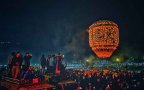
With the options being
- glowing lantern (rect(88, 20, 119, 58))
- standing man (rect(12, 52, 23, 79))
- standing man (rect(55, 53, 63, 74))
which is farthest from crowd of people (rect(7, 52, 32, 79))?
glowing lantern (rect(88, 20, 119, 58))

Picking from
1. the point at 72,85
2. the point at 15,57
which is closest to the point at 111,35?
the point at 72,85

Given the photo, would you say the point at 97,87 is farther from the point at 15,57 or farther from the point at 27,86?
the point at 15,57

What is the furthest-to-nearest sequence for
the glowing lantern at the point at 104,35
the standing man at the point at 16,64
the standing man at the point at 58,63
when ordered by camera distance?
the standing man at the point at 58,63 < the standing man at the point at 16,64 < the glowing lantern at the point at 104,35

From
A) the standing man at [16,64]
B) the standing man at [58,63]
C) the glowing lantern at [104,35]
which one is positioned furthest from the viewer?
the standing man at [58,63]

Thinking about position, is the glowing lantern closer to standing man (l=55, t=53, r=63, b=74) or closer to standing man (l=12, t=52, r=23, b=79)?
standing man (l=55, t=53, r=63, b=74)

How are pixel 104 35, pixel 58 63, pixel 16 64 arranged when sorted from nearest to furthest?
pixel 104 35, pixel 16 64, pixel 58 63

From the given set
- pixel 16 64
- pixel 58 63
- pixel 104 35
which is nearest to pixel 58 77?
pixel 58 63

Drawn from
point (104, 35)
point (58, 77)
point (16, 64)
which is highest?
point (104, 35)

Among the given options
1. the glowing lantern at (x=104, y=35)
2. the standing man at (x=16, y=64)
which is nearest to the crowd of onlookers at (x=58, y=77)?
the standing man at (x=16, y=64)

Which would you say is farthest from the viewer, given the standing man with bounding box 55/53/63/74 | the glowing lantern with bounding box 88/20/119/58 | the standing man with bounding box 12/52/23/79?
the standing man with bounding box 55/53/63/74

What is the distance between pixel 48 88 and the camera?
1242 centimetres

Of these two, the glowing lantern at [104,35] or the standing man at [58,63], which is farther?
the standing man at [58,63]

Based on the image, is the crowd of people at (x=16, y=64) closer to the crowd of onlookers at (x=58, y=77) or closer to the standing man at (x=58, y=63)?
the crowd of onlookers at (x=58, y=77)

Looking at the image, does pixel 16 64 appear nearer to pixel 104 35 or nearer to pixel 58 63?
pixel 58 63
